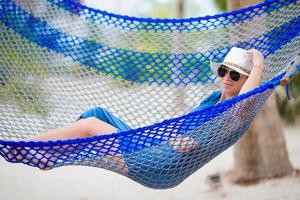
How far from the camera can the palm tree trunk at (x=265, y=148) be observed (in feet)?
10.1

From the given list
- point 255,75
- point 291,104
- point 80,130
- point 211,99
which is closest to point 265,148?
point 211,99

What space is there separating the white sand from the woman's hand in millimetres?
1213

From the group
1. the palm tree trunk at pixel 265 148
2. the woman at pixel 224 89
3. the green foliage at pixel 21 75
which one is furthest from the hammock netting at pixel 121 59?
the palm tree trunk at pixel 265 148

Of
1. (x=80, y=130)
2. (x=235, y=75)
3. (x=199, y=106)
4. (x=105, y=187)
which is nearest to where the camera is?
(x=80, y=130)

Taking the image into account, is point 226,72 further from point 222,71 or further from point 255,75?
point 255,75

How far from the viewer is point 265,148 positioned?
3.08 m

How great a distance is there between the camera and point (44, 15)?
2439mm

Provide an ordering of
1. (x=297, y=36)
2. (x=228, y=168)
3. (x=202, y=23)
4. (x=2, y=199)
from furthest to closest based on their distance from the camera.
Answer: (x=228, y=168)
(x=2, y=199)
(x=202, y=23)
(x=297, y=36)

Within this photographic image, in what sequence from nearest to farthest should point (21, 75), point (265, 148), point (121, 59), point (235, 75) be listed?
point (235, 75) < point (21, 75) < point (121, 59) < point (265, 148)

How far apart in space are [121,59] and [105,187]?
3.44 ft

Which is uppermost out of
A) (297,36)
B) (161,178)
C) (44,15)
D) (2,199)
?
(44,15)

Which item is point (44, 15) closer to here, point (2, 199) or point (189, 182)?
point (2, 199)

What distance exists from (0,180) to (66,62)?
117 centimetres

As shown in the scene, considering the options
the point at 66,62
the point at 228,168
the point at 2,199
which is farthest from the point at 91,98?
the point at 228,168
